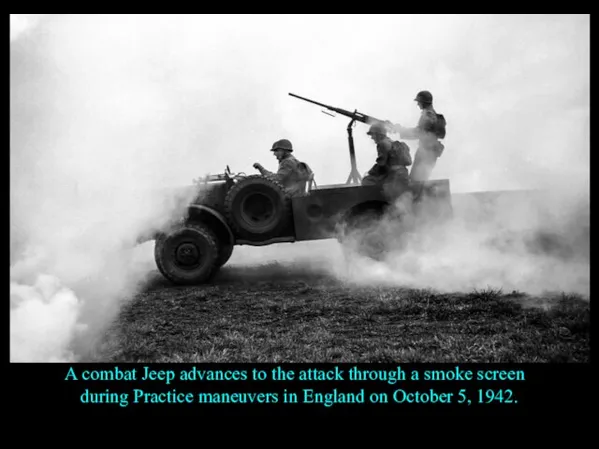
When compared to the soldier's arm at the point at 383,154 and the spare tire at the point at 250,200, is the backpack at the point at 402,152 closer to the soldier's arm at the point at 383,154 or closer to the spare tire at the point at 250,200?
the soldier's arm at the point at 383,154

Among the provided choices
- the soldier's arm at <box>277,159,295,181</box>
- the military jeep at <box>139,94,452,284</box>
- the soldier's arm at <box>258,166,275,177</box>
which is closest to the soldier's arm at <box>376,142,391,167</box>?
the military jeep at <box>139,94,452,284</box>

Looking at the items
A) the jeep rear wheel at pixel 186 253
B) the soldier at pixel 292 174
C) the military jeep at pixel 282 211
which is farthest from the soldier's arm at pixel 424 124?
the jeep rear wheel at pixel 186 253

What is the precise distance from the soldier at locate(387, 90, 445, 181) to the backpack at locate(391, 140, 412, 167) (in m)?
0.15

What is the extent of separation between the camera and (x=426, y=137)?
28.1 ft

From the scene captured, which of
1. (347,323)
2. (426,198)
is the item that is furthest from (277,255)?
(347,323)

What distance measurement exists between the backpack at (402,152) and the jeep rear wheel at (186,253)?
3.24 metres

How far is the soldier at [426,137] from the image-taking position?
28.1 feet

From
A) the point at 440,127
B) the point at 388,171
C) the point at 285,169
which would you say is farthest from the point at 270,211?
the point at 440,127

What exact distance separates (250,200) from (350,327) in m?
3.64

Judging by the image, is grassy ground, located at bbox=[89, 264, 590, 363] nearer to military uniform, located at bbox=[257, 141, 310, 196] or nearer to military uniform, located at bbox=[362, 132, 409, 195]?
military uniform, located at bbox=[362, 132, 409, 195]

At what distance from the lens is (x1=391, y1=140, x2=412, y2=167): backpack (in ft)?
27.9

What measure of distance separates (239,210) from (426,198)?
117 inches

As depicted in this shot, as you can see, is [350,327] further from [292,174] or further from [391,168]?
[292,174]
